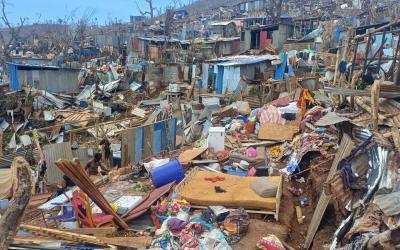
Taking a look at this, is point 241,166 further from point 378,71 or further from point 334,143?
point 378,71

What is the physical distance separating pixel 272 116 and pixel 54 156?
6974 millimetres

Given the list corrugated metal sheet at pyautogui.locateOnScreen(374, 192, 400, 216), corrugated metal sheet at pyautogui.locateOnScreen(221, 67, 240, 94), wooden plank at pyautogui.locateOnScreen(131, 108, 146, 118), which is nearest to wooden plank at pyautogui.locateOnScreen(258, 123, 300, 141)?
corrugated metal sheet at pyautogui.locateOnScreen(374, 192, 400, 216)

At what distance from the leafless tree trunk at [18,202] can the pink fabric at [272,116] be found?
1113 centimetres

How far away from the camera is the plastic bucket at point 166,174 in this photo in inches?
372

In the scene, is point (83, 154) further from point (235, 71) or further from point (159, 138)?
point (235, 71)

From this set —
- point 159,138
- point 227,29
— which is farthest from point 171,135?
point 227,29

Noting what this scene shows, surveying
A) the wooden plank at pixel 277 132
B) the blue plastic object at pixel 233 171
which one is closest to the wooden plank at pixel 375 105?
the blue plastic object at pixel 233 171

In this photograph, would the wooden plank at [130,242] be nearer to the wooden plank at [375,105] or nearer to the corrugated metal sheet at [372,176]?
the corrugated metal sheet at [372,176]

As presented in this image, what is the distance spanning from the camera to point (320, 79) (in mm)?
19766

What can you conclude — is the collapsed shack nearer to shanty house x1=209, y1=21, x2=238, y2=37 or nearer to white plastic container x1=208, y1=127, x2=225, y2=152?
white plastic container x1=208, y1=127, x2=225, y2=152

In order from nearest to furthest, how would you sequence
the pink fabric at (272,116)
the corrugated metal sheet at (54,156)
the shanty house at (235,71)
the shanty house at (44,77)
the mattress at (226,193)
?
the mattress at (226,193) → the corrugated metal sheet at (54,156) → the pink fabric at (272,116) → the shanty house at (235,71) → the shanty house at (44,77)

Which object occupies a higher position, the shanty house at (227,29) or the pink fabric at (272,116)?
the shanty house at (227,29)

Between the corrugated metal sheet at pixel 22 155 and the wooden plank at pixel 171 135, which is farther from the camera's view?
the wooden plank at pixel 171 135

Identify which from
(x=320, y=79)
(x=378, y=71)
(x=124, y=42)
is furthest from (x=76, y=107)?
(x=124, y=42)
